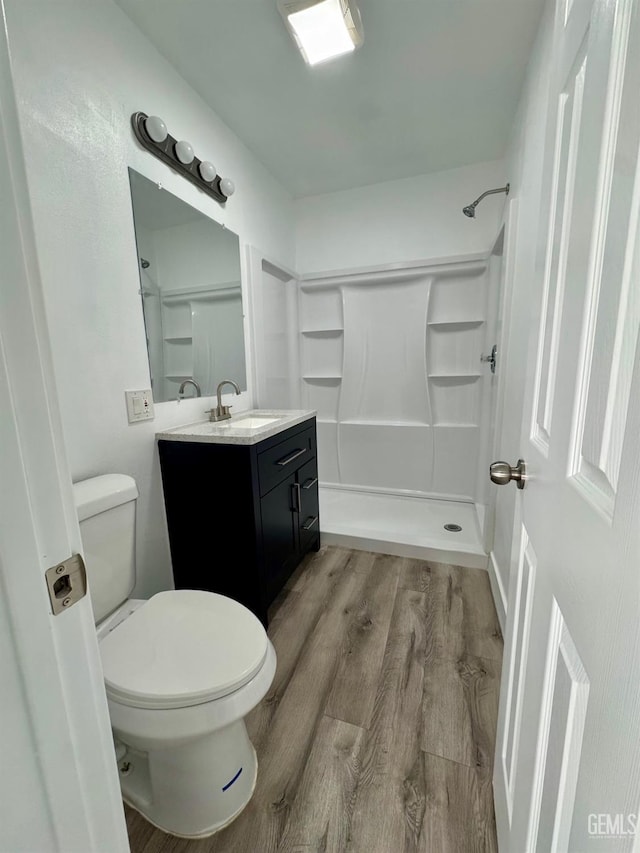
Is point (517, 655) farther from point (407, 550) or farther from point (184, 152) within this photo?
point (184, 152)

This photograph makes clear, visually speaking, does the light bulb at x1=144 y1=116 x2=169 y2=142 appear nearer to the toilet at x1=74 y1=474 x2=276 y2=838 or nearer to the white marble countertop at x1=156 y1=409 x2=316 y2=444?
the white marble countertop at x1=156 y1=409 x2=316 y2=444

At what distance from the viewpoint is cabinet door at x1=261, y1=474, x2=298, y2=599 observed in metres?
1.50

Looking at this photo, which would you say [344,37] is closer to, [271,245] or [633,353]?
[271,245]

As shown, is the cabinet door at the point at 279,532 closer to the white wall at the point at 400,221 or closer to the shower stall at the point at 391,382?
the shower stall at the point at 391,382

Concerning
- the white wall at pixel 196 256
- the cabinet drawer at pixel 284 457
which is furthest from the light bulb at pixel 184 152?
the cabinet drawer at pixel 284 457

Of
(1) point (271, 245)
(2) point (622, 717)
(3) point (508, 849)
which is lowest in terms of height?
(3) point (508, 849)

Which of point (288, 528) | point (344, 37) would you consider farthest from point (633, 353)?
point (344, 37)

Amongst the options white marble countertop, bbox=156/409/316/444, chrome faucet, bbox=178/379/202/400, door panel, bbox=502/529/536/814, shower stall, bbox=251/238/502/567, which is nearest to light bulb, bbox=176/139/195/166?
shower stall, bbox=251/238/502/567

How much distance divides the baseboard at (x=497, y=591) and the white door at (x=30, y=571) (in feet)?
4.88

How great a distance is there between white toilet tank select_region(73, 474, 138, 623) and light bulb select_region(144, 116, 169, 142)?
1345 mm

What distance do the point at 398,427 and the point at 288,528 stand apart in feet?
4.90

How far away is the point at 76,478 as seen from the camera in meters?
1.15

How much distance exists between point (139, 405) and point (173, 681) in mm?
976

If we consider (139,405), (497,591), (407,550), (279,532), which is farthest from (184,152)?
(497,591)
